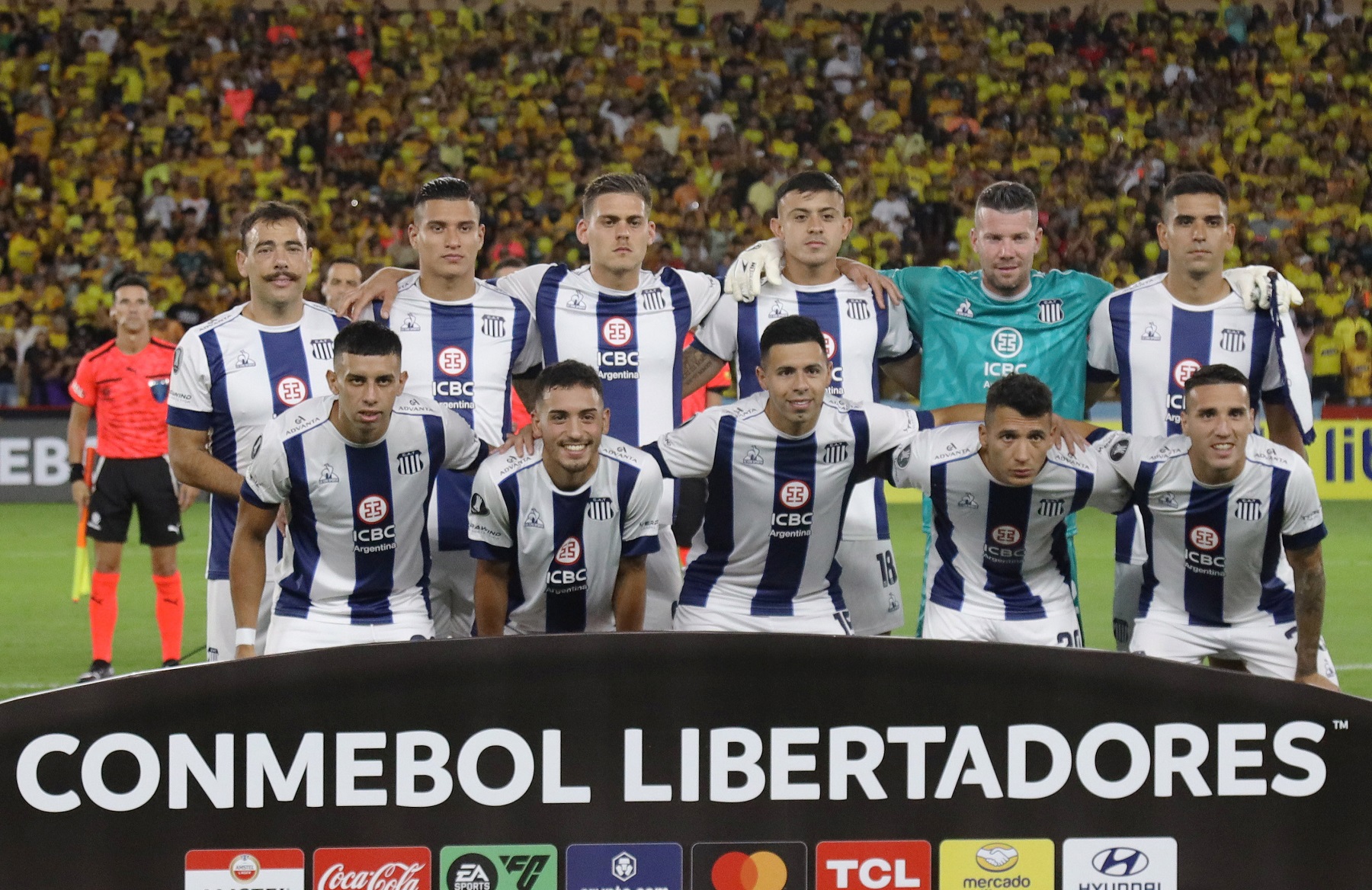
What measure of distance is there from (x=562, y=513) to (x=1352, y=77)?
17847 mm

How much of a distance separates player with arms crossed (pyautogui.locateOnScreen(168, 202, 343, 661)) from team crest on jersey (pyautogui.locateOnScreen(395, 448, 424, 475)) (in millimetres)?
665

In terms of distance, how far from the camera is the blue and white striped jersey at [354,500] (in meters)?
4.73

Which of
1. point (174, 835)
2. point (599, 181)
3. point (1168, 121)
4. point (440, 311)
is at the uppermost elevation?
point (1168, 121)

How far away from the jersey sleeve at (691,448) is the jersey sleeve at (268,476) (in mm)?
1116

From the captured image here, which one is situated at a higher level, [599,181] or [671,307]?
[599,181]

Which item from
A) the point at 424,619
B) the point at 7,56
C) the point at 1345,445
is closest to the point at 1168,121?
the point at 1345,445

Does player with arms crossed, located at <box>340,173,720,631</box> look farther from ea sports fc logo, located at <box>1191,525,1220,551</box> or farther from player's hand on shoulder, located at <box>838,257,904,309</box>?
ea sports fc logo, located at <box>1191,525,1220,551</box>

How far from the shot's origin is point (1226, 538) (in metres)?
4.97

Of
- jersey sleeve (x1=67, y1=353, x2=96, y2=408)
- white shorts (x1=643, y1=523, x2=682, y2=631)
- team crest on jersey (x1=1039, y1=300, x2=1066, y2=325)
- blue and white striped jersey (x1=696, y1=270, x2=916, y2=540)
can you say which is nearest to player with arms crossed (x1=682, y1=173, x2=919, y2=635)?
blue and white striped jersey (x1=696, y1=270, x2=916, y2=540)

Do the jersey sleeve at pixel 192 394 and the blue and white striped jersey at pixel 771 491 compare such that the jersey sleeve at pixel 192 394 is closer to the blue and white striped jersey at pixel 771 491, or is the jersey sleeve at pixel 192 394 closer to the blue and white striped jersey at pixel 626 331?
the blue and white striped jersey at pixel 626 331

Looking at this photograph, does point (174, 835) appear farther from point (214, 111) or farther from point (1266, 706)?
point (214, 111)

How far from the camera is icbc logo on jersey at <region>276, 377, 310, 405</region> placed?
536cm

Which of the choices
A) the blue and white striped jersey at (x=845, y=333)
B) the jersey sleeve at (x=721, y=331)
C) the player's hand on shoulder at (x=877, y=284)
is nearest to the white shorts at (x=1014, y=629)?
the blue and white striped jersey at (x=845, y=333)

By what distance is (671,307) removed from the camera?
5.65 metres
